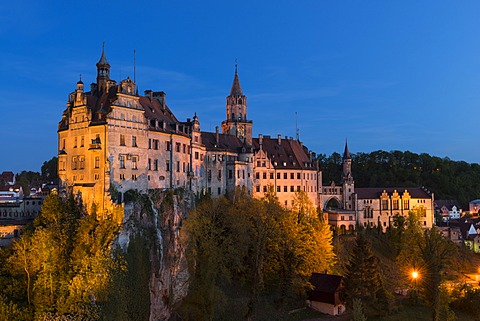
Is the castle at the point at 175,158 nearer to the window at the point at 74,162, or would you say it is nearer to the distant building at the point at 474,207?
the window at the point at 74,162

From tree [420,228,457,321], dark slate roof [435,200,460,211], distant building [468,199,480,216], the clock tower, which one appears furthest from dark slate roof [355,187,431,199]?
distant building [468,199,480,216]

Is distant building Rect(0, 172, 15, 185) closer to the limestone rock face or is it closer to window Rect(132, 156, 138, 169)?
window Rect(132, 156, 138, 169)

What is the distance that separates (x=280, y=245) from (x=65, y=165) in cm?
2709

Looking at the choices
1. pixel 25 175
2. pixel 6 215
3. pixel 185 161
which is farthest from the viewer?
pixel 25 175

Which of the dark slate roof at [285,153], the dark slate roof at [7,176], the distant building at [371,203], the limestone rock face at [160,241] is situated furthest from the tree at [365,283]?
the dark slate roof at [7,176]

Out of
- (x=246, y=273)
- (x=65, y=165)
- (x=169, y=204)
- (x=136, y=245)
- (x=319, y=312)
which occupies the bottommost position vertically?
(x=319, y=312)

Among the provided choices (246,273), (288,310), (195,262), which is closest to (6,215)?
(195,262)

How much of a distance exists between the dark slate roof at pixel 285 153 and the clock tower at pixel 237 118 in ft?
9.19

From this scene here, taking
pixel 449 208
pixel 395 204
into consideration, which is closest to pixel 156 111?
pixel 395 204

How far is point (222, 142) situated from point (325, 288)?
Answer: 32.0m

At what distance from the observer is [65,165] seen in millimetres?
56344

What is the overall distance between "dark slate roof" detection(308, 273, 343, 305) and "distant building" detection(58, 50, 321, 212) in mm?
21474

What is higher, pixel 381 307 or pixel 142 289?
pixel 142 289

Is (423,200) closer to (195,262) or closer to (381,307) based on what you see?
(381,307)
